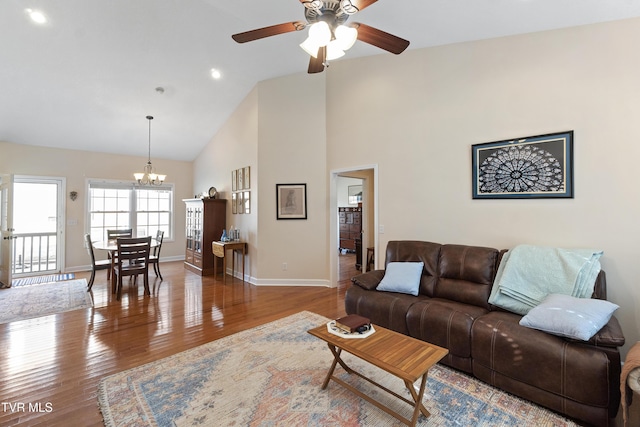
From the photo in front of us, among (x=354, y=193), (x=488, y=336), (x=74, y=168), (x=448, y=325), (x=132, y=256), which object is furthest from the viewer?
(x=354, y=193)

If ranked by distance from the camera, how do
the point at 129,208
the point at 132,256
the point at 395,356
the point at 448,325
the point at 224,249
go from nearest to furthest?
the point at 395,356
the point at 448,325
the point at 132,256
the point at 224,249
the point at 129,208

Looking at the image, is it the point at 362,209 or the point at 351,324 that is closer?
the point at 351,324

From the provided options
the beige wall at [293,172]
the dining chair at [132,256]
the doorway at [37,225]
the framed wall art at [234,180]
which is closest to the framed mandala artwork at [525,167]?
the beige wall at [293,172]

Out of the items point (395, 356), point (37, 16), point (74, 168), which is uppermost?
point (37, 16)

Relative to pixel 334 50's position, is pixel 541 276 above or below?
below

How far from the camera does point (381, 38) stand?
7.07 ft

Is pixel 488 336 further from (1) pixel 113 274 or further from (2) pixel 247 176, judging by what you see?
(1) pixel 113 274

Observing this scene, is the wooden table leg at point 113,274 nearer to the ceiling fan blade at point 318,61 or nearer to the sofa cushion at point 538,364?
the ceiling fan blade at point 318,61

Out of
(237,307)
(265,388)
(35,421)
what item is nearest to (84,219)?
(237,307)

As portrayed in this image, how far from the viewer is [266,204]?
509 cm

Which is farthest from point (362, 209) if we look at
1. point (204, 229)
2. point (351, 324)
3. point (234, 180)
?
point (351, 324)

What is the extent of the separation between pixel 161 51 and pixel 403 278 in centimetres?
453

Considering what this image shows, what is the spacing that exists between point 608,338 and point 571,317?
20 cm

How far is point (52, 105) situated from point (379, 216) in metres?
5.86
